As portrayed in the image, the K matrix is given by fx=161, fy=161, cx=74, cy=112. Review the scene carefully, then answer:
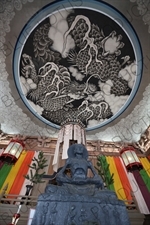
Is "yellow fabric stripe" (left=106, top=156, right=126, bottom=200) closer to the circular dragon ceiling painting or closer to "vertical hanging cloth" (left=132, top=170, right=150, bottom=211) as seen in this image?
"vertical hanging cloth" (left=132, top=170, right=150, bottom=211)

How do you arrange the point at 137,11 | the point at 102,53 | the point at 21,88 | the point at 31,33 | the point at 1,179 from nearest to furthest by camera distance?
the point at 1,179 < the point at 137,11 < the point at 31,33 < the point at 102,53 < the point at 21,88

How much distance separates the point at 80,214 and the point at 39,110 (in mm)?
5488

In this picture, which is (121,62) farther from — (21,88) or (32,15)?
(21,88)

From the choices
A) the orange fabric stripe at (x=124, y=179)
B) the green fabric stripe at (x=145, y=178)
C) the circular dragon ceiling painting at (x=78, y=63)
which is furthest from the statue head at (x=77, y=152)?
the circular dragon ceiling painting at (x=78, y=63)

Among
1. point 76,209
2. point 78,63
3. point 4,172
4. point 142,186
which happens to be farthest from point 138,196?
point 78,63

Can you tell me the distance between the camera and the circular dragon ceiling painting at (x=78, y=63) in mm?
5176

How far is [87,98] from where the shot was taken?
6.68 metres

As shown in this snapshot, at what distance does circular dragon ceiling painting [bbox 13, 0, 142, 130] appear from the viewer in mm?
5176

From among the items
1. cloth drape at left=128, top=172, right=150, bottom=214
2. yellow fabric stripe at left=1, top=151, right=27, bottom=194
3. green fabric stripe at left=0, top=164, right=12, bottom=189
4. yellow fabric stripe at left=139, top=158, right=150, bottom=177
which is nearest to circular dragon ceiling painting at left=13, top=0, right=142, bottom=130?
yellow fabric stripe at left=139, top=158, right=150, bottom=177

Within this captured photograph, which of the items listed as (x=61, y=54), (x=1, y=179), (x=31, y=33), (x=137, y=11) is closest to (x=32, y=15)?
(x=31, y=33)

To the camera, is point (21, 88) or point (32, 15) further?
point (21, 88)

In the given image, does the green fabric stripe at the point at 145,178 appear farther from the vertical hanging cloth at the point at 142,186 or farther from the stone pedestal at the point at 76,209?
the stone pedestal at the point at 76,209

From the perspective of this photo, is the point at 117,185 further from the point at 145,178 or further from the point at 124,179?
the point at 145,178

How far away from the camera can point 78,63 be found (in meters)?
5.95
